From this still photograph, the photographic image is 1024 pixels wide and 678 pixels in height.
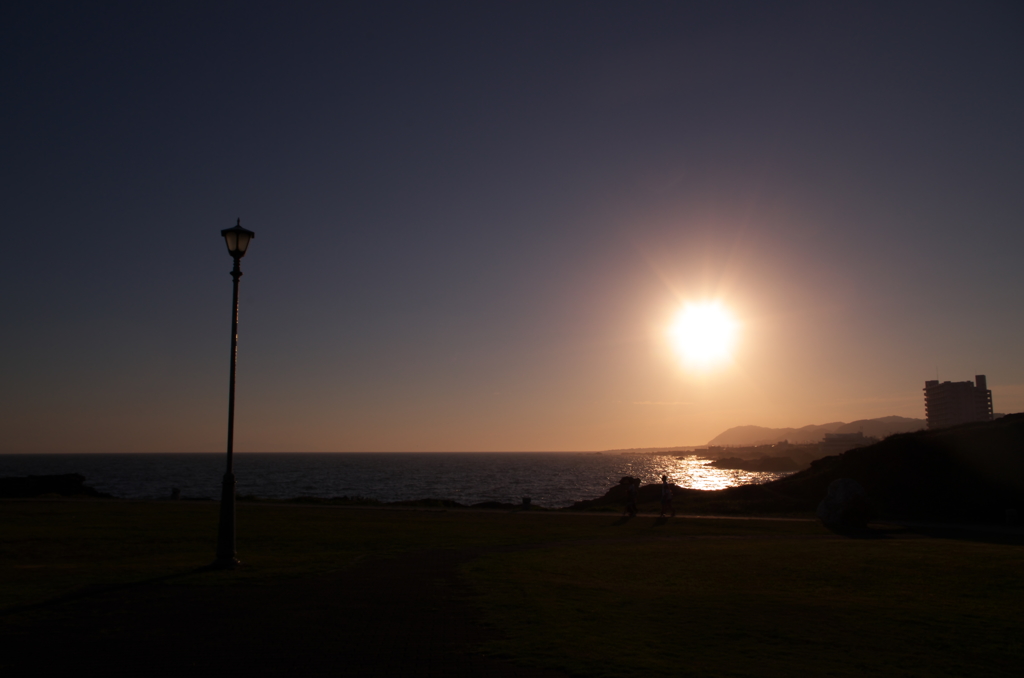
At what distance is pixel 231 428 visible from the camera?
1358cm

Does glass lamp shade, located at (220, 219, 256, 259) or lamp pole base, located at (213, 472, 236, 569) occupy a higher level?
glass lamp shade, located at (220, 219, 256, 259)

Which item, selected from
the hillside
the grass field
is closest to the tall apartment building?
the hillside

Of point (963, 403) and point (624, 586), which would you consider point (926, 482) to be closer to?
point (624, 586)

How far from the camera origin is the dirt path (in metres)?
6.86

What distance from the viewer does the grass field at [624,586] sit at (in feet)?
25.2

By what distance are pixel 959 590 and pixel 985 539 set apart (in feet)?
38.7

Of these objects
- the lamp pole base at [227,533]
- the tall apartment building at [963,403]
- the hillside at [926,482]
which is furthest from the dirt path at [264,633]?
the tall apartment building at [963,403]

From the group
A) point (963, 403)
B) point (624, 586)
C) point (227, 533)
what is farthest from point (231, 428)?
point (963, 403)

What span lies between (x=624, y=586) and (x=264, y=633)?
650 centimetres

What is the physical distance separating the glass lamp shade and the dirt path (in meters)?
6.73

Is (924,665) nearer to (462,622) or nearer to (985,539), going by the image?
(462,622)

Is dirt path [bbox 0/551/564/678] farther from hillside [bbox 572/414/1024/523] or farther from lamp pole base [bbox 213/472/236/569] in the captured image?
hillside [bbox 572/414/1024/523]

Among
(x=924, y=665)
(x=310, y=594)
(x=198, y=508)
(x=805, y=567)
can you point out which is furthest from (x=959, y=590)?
(x=198, y=508)

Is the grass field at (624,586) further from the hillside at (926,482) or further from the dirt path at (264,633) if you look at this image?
the hillside at (926,482)
